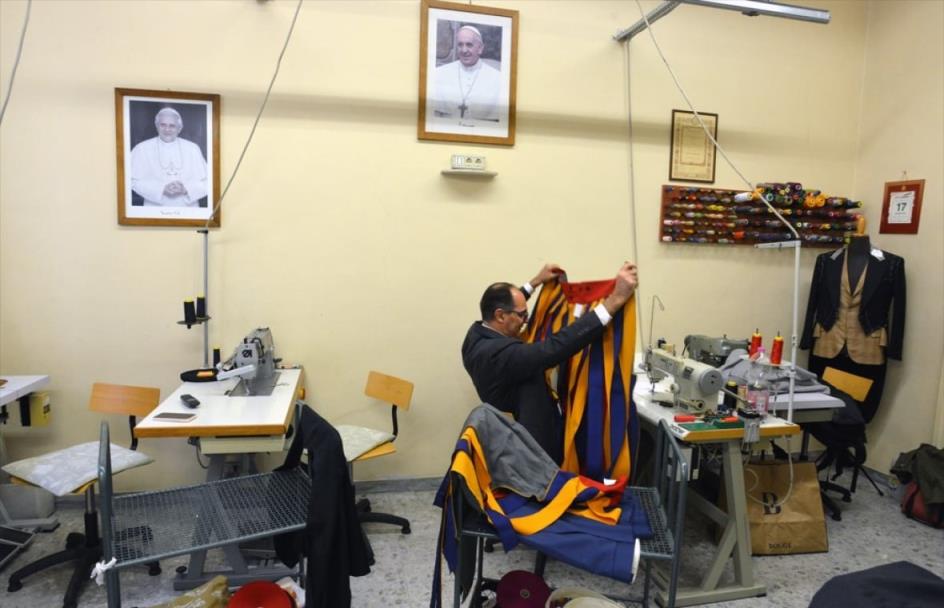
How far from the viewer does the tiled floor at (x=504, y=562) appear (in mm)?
2277

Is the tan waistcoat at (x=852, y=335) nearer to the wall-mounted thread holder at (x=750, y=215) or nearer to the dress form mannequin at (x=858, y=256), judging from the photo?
the dress form mannequin at (x=858, y=256)

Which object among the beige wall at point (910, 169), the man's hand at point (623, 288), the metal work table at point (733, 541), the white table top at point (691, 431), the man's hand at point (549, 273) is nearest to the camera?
the man's hand at point (623, 288)

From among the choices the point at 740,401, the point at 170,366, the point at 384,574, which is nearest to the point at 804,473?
the point at 740,401

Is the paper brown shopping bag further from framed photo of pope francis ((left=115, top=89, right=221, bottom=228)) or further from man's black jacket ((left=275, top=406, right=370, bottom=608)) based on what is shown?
framed photo of pope francis ((left=115, top=89, right=221, bottom=228))

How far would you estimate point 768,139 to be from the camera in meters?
3.60

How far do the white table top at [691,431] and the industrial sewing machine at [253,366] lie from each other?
5.53ft

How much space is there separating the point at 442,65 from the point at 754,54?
6.56 feet

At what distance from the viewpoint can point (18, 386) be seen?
254cm

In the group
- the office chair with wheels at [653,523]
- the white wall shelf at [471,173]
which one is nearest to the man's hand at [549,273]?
the office chair with wheels at [653,523]

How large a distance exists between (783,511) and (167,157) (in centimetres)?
353

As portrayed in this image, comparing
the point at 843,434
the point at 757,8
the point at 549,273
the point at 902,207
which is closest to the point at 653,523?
the point at 549,273

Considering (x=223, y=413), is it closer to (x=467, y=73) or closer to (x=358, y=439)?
(x=358, y=439)

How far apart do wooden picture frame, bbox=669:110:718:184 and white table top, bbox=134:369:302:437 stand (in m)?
2.59

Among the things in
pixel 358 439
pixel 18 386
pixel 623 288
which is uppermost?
pixel 623 288
